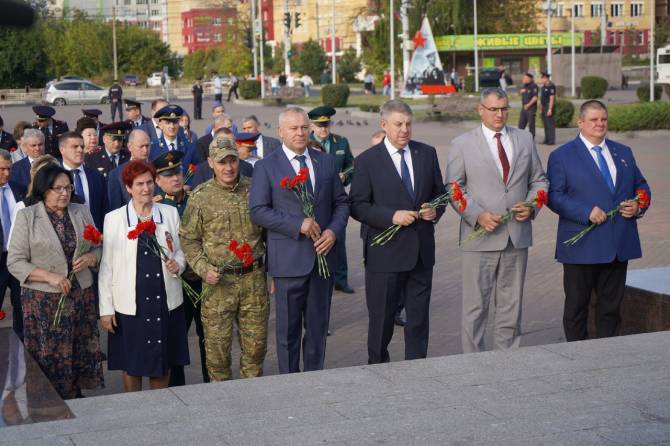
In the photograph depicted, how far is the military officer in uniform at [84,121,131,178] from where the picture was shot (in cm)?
1059

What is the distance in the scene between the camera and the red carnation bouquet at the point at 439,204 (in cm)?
737

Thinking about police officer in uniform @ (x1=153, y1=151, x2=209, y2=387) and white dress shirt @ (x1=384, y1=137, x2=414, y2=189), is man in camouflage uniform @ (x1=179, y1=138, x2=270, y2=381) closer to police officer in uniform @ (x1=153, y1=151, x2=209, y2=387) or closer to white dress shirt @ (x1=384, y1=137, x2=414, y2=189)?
police officer in uniform @ (x1=153, y1=151, x2=209, y2=387)

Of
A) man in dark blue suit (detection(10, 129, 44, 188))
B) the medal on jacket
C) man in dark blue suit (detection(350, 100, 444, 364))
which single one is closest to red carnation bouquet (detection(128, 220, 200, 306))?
the medal on jacket

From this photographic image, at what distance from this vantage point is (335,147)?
11055mm

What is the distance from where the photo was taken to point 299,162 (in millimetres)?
7391

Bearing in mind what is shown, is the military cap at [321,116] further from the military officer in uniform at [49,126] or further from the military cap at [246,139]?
the military officer in uniform at [49,126]

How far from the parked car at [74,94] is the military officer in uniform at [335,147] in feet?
166

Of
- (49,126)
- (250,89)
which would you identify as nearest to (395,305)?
(49,126)

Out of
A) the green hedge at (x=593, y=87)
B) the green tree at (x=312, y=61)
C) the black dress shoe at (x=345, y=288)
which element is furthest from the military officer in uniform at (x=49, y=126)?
the green tree at (x=312, y=61)

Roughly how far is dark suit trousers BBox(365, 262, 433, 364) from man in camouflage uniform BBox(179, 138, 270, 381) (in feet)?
2.68

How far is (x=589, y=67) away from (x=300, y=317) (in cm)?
5749

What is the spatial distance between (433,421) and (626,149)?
3.55m

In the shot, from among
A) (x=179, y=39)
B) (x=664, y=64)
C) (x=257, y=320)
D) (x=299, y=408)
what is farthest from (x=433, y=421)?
(x=179, y=39)

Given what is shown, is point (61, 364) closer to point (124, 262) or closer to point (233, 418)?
point (124, 262)
